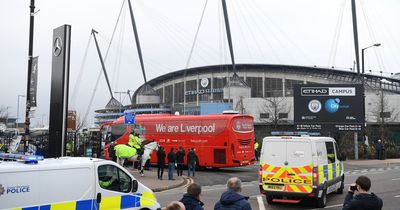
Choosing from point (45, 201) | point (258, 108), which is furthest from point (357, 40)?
point (45, 201)

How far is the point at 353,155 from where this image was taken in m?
Answer: 43.2

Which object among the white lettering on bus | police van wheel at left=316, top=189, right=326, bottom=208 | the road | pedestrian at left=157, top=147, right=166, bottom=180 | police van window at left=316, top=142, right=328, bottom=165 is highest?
the white lettering on bus

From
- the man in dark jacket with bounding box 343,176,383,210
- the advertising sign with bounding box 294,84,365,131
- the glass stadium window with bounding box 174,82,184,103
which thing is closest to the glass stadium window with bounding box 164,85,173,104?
the glass stadium window with bounding box 174,82,184,103

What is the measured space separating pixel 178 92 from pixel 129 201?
12743 centimetres

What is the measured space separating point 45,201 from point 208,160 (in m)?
21.0

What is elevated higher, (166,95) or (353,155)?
(166,95)

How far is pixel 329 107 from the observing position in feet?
131

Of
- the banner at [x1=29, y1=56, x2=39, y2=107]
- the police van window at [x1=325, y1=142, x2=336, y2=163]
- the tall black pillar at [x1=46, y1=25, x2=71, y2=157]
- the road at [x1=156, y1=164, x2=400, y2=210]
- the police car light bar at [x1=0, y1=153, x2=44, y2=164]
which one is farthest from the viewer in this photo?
the banner at [x1=29, y1=56, x2=39, y2=107]

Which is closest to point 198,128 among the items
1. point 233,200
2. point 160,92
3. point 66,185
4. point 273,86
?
point 66,185

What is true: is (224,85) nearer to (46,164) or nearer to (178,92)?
(178,92)

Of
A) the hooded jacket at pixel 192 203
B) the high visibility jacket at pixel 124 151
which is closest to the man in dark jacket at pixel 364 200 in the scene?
the hooded jacket at pixel 192 203

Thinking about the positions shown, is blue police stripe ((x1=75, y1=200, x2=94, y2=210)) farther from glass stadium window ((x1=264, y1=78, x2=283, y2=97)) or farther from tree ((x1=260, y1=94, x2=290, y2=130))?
glass stadium window ((x1=264, y1=78, x2=283, y2=97))

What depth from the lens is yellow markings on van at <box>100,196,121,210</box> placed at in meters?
8.95

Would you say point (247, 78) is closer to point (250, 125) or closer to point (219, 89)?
point (219, 89)
